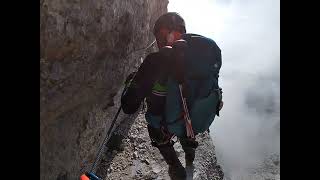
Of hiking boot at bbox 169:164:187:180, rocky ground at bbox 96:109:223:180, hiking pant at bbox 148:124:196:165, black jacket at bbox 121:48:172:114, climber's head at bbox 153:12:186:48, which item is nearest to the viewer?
black jacket at bbox 121:48:172:114

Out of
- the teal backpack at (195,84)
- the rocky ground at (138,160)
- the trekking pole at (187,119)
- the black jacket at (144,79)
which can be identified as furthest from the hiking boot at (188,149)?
the black jacket at (144,79)

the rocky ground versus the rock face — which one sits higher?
the rock face

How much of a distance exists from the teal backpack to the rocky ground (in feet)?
3.17

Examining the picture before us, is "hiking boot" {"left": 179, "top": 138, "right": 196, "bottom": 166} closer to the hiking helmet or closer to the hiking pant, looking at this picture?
the hiking pant

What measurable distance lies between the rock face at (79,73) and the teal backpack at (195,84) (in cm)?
96

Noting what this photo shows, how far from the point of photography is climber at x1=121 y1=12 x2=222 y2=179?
3.67 m

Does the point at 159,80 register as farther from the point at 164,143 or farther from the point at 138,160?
the point at 138,160

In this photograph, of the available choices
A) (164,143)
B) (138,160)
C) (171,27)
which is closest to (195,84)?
(171,27)

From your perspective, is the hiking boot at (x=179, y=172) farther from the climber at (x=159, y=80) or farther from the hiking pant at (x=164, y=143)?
the climber at (x=159, y=80)

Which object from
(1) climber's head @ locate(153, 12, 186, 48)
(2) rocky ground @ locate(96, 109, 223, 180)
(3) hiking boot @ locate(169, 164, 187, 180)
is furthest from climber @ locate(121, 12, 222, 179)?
(2) rocky ground @ locate(96, 109, 223, 180)

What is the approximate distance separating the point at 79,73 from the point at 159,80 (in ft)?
2.72

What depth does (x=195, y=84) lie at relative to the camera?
12.3ft
